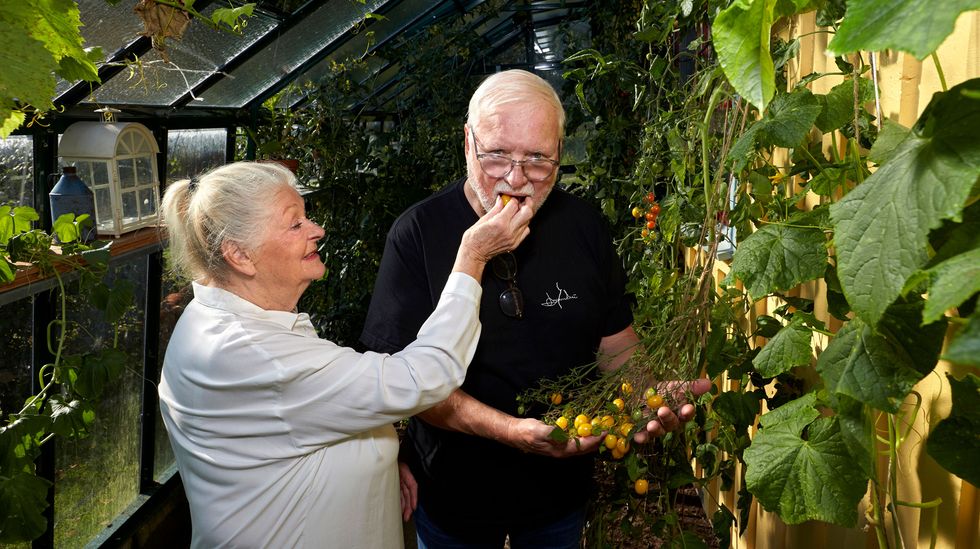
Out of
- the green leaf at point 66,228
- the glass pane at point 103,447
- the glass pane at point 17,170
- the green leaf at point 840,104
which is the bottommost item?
the glass pane at point 103,447

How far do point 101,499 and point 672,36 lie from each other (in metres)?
2.80

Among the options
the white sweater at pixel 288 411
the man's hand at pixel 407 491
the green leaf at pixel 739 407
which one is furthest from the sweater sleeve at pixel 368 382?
the green leaf at pixel 739 407

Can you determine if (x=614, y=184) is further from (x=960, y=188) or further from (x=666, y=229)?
(x=960, y=188)

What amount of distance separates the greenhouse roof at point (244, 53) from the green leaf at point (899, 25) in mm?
1903

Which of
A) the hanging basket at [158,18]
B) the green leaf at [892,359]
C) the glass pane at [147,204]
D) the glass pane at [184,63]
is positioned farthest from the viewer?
the glass pane at [147,204]

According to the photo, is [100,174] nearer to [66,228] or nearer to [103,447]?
[66,228]

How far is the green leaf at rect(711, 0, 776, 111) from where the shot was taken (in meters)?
0.68

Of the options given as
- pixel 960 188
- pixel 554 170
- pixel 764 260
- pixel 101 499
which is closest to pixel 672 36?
pixel 554 170

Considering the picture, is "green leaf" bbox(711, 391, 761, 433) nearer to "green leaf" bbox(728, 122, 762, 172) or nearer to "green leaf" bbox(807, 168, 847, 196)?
"green leaf" bbox(807, 168, 847, 196)

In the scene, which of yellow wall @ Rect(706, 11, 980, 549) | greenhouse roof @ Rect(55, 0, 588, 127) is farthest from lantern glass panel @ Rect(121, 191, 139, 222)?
yellow wall @ Rect(706, 11, 980, 549)

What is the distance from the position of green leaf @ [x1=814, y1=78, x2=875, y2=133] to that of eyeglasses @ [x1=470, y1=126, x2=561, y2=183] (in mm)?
622

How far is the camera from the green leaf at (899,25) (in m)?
0.49

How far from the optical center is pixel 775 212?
160 centimetres

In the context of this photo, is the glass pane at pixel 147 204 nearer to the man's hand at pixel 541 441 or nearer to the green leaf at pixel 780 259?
the man's hand at pixel 541 441
